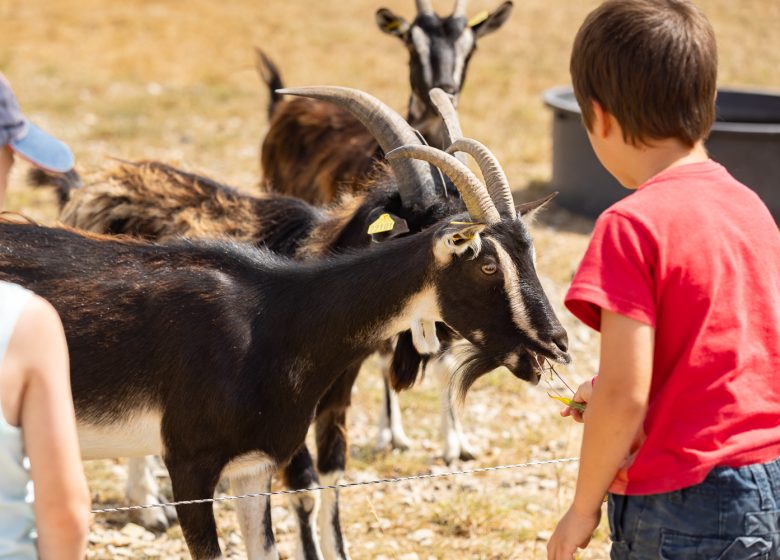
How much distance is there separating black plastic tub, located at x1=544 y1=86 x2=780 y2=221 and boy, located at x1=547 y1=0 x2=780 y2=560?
288 inches

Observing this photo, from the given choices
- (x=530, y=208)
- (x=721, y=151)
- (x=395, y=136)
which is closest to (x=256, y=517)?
(x=530, y=208)

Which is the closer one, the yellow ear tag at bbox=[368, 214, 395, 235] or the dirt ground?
the yellow ear tag at bbox=[368, 214, 395, 235]

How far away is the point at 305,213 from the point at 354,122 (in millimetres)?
2102

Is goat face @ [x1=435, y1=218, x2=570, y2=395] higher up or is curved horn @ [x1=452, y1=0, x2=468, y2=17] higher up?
curved horn @ [x1=452, y1=0, x2=468, y2=17]

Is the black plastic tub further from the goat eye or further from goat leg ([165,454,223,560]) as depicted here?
goat leg ([165,454,223,560])

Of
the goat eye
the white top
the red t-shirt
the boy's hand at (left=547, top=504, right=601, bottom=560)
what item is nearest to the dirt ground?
the goat eye

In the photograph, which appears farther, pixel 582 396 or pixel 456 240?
pixel 456 240

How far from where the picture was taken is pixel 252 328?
12.8 feet

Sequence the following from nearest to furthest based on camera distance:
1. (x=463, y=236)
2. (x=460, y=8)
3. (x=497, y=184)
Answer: (x=463, y=236)
(x=497, y=184)
(x=460, y=8)

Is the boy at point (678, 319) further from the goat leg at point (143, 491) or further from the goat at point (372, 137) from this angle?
the goat at point (372, 137)

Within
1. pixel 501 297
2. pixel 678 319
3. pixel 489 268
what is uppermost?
pixel 678 319

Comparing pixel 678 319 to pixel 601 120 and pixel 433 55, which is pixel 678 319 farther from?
pixel 433 55

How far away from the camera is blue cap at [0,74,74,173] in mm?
2549

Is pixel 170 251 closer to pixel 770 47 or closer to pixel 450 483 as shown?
pixel 450 483
